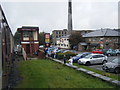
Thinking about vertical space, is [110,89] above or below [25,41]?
below

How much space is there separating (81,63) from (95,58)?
69.5 inches

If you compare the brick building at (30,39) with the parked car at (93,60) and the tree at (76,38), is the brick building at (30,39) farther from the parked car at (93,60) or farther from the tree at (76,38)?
the tree at (76,38)

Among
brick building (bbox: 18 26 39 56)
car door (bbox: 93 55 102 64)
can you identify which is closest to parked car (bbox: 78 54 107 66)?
car door (bbox: 93 55 102 64)

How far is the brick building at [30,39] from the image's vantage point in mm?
27552

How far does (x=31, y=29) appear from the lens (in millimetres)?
27422

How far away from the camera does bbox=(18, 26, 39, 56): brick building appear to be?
2755 centimetres

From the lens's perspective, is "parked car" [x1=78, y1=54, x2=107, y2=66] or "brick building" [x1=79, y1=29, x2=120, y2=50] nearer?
"parked car" [x1=78, y1=54, x2=107, y2=66]

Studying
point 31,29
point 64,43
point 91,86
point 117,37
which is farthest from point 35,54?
point 64,43

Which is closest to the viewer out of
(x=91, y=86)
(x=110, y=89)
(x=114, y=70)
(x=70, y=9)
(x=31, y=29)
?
(x=110, y=89)

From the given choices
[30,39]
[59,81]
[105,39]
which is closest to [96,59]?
[59,81]

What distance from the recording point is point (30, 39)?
28.2m

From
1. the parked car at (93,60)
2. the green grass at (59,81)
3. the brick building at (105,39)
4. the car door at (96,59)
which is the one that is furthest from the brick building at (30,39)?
the brick building at (105,39)

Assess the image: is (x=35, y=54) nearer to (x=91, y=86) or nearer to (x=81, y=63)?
(x=81, y=63)

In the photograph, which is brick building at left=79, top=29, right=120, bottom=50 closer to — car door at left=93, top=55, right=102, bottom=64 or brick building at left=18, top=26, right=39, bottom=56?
brick building at left=18, top=26, right=39, bottom=56
